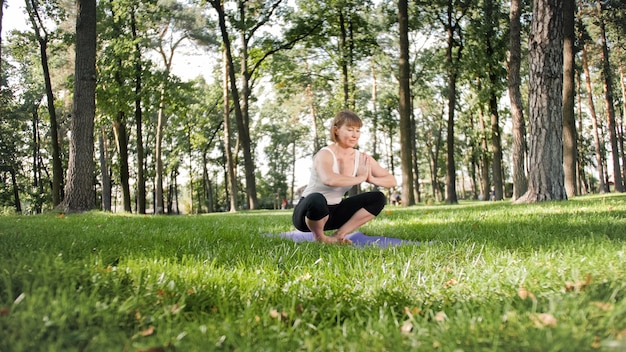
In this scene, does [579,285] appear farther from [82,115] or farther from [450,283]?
[82,115]

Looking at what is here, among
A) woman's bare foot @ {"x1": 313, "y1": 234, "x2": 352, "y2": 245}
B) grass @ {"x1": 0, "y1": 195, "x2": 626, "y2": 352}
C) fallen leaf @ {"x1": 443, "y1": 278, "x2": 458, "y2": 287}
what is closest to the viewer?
grass @ {"x1": 0, "y1": 195, "x2": 626, "y2": 352}

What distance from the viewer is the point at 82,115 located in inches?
452

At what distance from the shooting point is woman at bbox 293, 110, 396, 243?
15.8 ft

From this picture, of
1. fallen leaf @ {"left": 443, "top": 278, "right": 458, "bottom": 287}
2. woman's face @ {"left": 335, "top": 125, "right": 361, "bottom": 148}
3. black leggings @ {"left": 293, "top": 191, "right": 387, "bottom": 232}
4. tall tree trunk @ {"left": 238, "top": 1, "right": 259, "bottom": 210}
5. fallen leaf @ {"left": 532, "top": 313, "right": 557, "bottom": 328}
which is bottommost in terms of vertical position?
fallen leaf @ {"left": 443, "top": 278, "right": 458, "bottom": 287}

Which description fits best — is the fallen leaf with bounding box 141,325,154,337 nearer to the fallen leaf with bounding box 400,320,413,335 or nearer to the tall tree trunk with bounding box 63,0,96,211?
the fallen leaf with bounding box 400,320,413,335

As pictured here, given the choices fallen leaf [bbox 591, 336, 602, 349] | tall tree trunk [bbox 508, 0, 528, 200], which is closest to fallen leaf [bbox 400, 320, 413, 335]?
fallen leaf [bbox 591, 336, 602, 349]

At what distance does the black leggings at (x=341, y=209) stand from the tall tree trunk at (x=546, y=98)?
711cm

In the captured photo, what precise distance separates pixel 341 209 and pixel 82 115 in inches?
356

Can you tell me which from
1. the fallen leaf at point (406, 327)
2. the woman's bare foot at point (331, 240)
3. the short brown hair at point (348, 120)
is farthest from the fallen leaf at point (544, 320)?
the short brown hair at point (348, 120)

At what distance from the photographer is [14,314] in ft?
5.73

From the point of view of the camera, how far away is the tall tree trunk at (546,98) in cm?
1041

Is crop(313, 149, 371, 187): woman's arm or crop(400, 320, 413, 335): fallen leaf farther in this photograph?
crop(313, 149, 371, 187): woman's arm

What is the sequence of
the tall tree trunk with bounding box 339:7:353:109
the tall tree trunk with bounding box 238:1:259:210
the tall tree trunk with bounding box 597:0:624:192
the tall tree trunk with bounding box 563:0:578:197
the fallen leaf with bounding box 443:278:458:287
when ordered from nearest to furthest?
the fallen leaf with bounding box 443:278:458:287 → the tall tree trunk with bounding box 563:0:578:197 → the tall tree trunk with bounding box 238:1:259:210 → the tall tree trunk with bounding box 339:7:353:109 → the tall tree trunk with bounding box 597:0:624:192

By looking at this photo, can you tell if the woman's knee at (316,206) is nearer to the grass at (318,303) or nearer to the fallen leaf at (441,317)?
the grass at (318,303)
